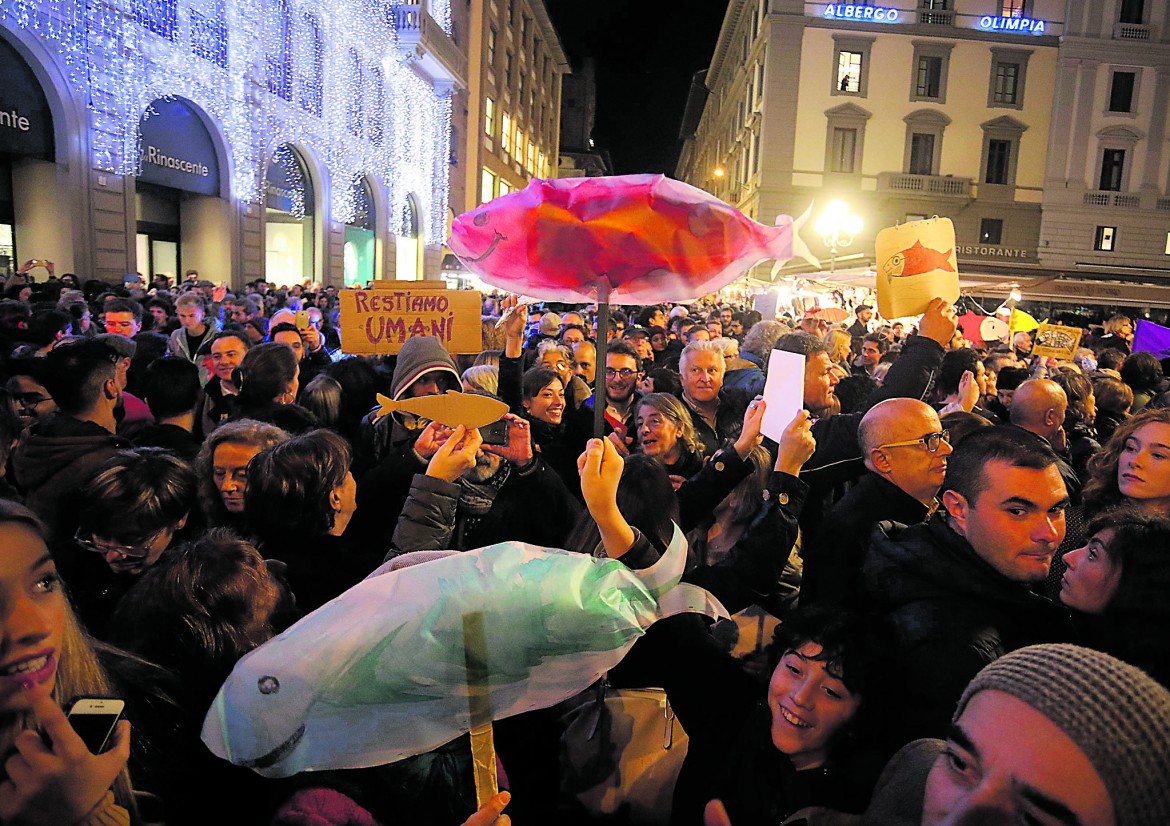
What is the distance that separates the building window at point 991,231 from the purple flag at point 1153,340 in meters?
32.2

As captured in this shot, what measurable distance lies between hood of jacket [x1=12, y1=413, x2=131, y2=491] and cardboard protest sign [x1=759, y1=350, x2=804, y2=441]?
2683 mm

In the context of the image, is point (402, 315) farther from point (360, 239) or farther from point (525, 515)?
point (360, 239)

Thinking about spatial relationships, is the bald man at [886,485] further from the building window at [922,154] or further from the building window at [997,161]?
the building window at [997,161]

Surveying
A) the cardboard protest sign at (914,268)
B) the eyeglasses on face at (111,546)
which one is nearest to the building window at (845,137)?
the cardboard protest sign at (914,268)

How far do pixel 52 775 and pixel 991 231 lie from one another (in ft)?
140

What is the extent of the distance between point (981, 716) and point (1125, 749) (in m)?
0.18

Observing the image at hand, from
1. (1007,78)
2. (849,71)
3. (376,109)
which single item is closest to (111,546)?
(376,109)

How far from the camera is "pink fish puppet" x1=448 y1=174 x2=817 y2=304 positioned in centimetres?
259

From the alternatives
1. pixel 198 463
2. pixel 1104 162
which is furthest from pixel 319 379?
pixel 1104 162

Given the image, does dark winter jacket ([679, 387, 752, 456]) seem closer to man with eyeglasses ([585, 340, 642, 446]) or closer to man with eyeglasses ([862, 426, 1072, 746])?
man with eyeglasses ([585, 340, 642, 446])

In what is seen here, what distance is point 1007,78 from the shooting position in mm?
36500

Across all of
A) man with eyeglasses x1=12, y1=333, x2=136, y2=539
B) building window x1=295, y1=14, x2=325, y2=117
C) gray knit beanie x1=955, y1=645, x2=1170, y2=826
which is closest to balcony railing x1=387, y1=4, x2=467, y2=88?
building window x1=295, y1=14, x2=325, y2=117

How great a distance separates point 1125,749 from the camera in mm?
1041

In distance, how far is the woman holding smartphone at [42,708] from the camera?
1064 mm
